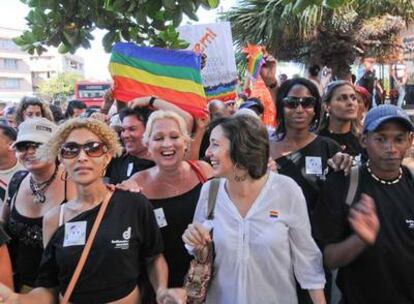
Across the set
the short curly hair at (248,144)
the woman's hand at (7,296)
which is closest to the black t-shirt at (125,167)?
the short curly hair at (248,144)

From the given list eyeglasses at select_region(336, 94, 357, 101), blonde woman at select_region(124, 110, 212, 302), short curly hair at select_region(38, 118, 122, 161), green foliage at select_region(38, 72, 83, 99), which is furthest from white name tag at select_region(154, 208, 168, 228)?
green foliage at select_region(38, 72, 83, 99)

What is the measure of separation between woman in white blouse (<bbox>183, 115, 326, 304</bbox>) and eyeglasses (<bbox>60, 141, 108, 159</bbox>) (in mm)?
599

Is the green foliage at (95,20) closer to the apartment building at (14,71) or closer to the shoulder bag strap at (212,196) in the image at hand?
the shoulder bag strap at (212,196)

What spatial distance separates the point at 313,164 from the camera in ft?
10.7

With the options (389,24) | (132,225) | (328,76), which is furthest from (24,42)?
(389,24)

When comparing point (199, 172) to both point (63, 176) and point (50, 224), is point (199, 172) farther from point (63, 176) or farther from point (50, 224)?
point (50, 224)

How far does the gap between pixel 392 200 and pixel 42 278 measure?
1.81 meters

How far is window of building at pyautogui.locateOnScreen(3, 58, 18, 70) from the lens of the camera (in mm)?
79688

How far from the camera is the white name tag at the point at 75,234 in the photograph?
2.37 meters

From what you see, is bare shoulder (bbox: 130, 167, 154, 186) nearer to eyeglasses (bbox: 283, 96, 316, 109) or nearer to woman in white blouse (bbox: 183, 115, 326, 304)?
woman in white blouse (bbox: 183, 115, 326, 304)

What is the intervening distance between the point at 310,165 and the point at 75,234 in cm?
163

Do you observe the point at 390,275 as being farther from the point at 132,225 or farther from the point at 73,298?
the point at 73,298

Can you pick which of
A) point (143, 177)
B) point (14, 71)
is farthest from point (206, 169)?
point (14, 71)

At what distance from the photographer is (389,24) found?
13305 millimetres
